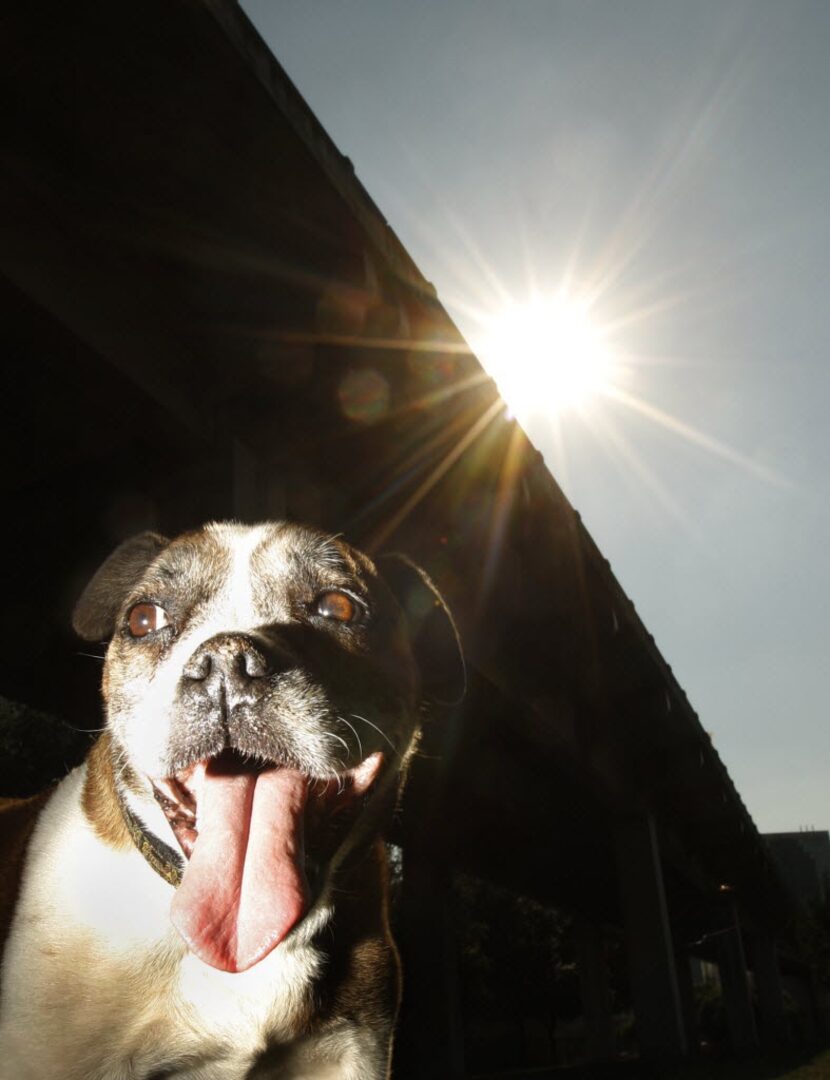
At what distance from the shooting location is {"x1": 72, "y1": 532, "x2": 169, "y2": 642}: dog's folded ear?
2717 mm

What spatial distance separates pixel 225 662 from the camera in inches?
74.5

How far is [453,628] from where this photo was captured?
3.17 m

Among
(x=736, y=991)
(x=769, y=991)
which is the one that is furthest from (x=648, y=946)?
(x=769, y=991)

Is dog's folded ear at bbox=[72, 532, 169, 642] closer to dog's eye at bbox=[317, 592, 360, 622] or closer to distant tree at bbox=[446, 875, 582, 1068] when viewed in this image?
dog's eye at bbox=[317, 592, 360, 622]

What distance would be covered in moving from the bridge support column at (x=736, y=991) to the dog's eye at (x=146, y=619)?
2365 cm

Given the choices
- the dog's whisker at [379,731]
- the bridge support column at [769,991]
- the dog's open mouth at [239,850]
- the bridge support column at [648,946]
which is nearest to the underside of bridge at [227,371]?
the dog's whisker at [379,731]

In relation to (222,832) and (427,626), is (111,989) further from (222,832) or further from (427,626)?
(427,626)

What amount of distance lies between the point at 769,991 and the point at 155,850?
33386mm

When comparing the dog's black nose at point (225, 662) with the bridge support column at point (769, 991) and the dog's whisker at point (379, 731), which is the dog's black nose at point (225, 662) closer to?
the dog's whisker at point (379, 731)

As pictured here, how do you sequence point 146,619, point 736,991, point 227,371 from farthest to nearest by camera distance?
point 736,991 → point 227,371 → point 146,619

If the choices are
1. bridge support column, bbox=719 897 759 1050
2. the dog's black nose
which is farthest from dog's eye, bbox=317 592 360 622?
bridge support column, bbox=719 897 759 1050

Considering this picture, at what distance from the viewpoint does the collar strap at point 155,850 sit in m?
2.05

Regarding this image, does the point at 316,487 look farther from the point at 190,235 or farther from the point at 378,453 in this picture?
the point at 190,235

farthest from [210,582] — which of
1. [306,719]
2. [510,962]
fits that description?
[510,962]
